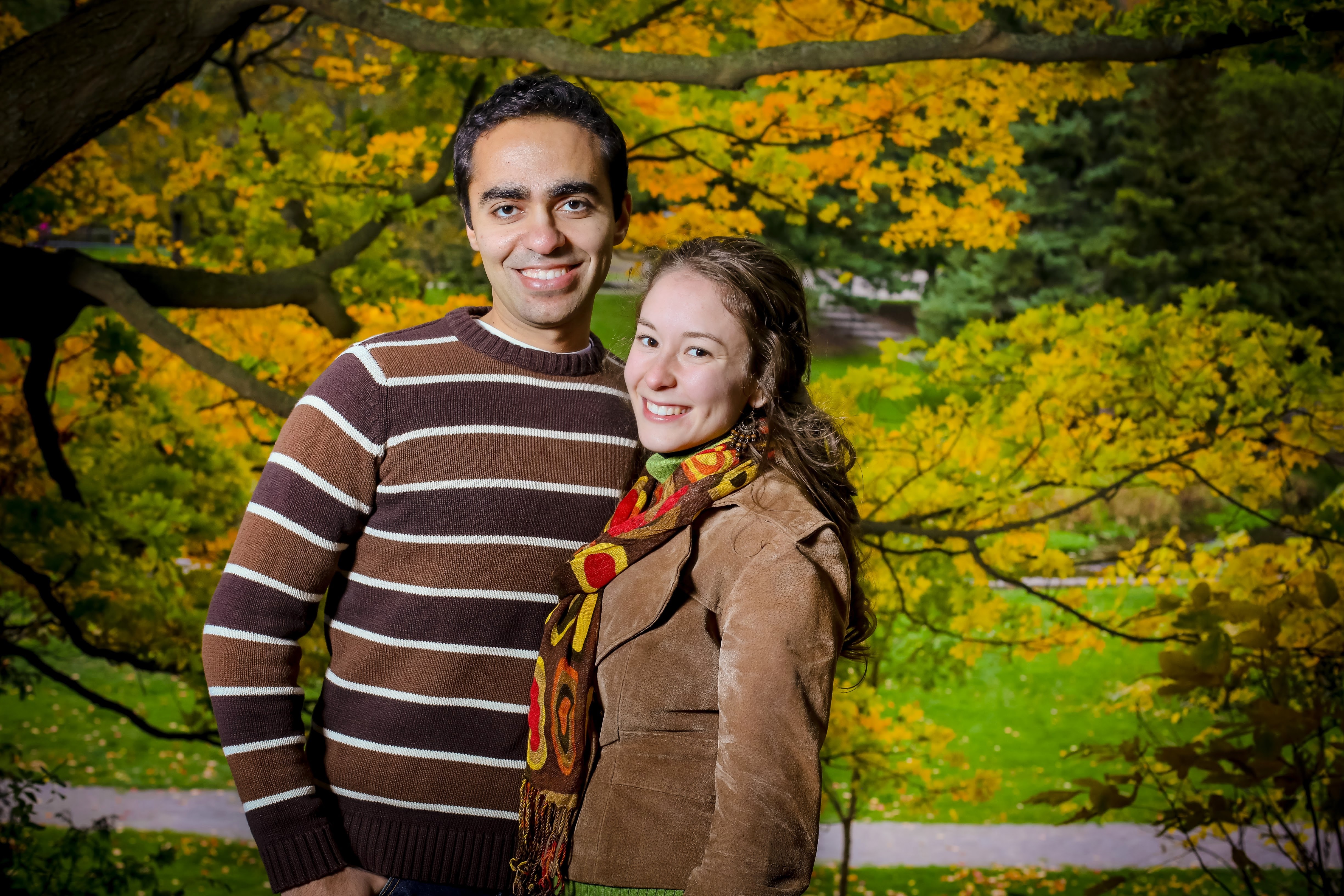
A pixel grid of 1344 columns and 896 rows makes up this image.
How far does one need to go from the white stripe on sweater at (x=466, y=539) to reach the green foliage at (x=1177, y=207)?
8.65 meters

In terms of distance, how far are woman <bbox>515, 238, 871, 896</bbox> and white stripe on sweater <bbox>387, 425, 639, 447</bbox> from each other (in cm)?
12

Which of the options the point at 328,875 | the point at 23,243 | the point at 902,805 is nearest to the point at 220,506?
Result: the point at 23,243

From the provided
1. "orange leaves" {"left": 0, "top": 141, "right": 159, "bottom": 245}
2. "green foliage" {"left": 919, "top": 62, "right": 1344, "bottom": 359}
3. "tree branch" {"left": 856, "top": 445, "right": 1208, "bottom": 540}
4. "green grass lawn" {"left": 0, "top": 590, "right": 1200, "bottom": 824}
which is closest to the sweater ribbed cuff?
"tree branch" {"left": 856, "top": 445, "right": 1208, "bottom": 540}

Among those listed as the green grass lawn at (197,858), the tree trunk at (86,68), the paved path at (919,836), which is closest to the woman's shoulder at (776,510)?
the tree trunk at (86,68)

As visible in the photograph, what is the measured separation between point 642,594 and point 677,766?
0.64 ft

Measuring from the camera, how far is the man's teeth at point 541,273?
149cm

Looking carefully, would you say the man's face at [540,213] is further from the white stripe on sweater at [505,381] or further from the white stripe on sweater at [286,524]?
the white stripe on sweater at [286,524]

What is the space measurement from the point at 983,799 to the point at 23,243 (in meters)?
4.24

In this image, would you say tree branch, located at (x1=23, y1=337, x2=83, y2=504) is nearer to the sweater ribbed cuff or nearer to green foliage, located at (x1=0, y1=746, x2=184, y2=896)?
green foliage, located at (x1=0, y1=746, x2=184, y2=896)

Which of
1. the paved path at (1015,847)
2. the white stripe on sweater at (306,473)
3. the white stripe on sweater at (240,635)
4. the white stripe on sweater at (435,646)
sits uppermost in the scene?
the white stripe on sweater at (306,473)

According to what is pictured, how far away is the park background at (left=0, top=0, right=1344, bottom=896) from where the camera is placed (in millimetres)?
2348

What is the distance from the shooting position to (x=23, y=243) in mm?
3723

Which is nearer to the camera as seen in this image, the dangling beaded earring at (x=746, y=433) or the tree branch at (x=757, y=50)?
the dangling beaded earring at (x=746, y=433)

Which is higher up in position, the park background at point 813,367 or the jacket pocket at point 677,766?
the park background at point 813,367
